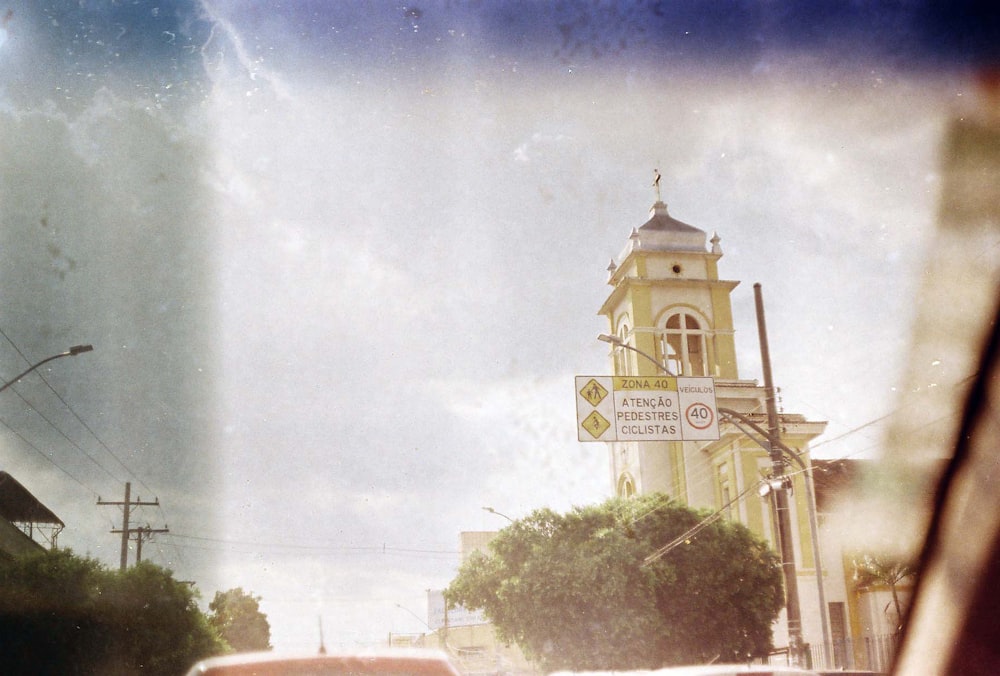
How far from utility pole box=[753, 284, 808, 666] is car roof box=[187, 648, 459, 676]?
43.5 feet

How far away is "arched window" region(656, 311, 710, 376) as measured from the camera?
44.3m

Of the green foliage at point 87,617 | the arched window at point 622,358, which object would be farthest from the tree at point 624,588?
the arched window at point 622,358

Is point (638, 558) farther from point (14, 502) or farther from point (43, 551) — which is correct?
point (14, 502)

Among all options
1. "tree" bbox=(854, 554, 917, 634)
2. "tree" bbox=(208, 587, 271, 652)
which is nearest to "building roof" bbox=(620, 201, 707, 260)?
→ "tree" bbox=(854, 554, 917, 634)

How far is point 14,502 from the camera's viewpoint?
53531mm

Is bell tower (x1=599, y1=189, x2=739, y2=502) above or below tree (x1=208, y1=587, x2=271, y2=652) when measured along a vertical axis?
above

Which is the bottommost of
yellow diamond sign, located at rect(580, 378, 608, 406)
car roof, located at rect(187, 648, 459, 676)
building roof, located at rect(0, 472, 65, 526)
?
car roof, located at rect(187, 648, 459, 676)

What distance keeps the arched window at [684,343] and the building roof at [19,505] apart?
3505cm

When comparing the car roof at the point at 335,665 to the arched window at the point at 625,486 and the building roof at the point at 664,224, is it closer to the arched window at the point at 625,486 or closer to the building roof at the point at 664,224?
the arched window at the point at 625,486

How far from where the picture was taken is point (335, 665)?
151 inches

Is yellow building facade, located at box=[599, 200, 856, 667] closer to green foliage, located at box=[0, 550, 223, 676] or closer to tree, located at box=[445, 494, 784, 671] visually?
tree, located at box=[445, 494, 784, 671]

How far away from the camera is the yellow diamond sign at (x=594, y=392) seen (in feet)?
58.5

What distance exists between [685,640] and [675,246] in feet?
73.5

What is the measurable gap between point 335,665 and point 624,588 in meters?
26.3
